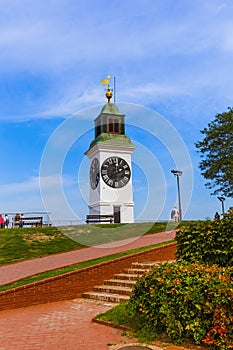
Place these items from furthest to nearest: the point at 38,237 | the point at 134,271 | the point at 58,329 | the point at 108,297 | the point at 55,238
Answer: the point at 55,238 → the point at 38,237 → the point at 134,271 → the point at 108,297 → the point at 58,329

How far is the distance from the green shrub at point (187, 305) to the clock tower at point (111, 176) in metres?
28.6

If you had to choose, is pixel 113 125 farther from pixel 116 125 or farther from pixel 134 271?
pixel 134 271

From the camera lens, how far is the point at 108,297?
8.59 m

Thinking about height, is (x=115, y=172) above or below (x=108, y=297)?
above

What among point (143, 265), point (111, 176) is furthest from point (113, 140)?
point (143, 265)

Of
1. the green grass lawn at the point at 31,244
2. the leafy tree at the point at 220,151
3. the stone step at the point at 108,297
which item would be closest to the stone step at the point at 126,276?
the stone step at the point at 108,297

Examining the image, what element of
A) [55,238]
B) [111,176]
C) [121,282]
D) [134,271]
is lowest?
[121,282]

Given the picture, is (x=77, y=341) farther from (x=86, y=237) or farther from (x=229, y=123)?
(x=229, y=123)

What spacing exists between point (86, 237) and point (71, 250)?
3.55 m

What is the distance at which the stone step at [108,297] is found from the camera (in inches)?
326

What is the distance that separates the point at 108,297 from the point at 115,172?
28.0m

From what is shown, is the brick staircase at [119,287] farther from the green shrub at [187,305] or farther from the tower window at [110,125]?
the tower window at [110,125]

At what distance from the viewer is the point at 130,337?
18.7ft

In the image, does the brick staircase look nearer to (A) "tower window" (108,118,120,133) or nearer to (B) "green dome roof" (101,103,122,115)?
(A) "tower window" (108,118,120,133)
